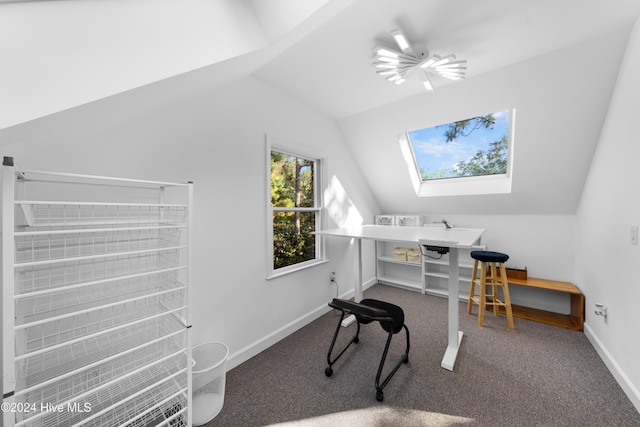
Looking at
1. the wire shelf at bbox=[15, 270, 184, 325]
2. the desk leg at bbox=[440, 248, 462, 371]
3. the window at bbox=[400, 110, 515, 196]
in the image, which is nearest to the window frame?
the wire shelf at bbox=[15, 270, 184, 325]

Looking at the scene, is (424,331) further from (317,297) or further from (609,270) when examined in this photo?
(609,270)

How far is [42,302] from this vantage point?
3.93 feet

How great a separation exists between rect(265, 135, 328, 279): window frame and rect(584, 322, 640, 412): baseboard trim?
2.45 m

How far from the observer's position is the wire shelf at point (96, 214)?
1095 millimetres

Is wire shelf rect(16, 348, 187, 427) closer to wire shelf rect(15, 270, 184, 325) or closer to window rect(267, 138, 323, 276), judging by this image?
wire shelf rect(15, 270, 184, 325)

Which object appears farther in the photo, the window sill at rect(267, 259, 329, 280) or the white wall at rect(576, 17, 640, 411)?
the window sill at rect(267, 259, 329, 280)

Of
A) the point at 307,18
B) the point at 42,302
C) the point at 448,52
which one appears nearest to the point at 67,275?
the point at 42,302

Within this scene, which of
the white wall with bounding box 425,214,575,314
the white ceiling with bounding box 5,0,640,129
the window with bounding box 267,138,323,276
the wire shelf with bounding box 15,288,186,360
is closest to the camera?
the white ceiling with bounding box 5,0,640,129

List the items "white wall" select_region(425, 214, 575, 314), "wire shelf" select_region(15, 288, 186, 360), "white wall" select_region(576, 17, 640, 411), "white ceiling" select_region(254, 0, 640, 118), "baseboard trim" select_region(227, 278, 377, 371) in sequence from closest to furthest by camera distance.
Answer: "wire shelf" select_region(15, 288, 186, 360) < "white ceiling" select_region(254, 0, 640, 118) < "white wall" select_region(576, 17, 640, 411) < "baseboard trim" select_region(227, 278, 377, 371) < "white wall" select_region(425, 214, 575, 314)

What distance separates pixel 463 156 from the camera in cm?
328

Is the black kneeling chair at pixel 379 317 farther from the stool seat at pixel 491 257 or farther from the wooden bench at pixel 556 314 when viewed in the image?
the wooden bench at pixel 556 314

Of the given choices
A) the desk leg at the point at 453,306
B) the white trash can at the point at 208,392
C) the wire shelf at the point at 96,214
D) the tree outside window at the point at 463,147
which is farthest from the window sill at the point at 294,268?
the tree outside window at the point at 463,147

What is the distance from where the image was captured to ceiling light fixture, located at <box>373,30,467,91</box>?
5.40 feet

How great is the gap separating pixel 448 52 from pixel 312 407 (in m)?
2.73
